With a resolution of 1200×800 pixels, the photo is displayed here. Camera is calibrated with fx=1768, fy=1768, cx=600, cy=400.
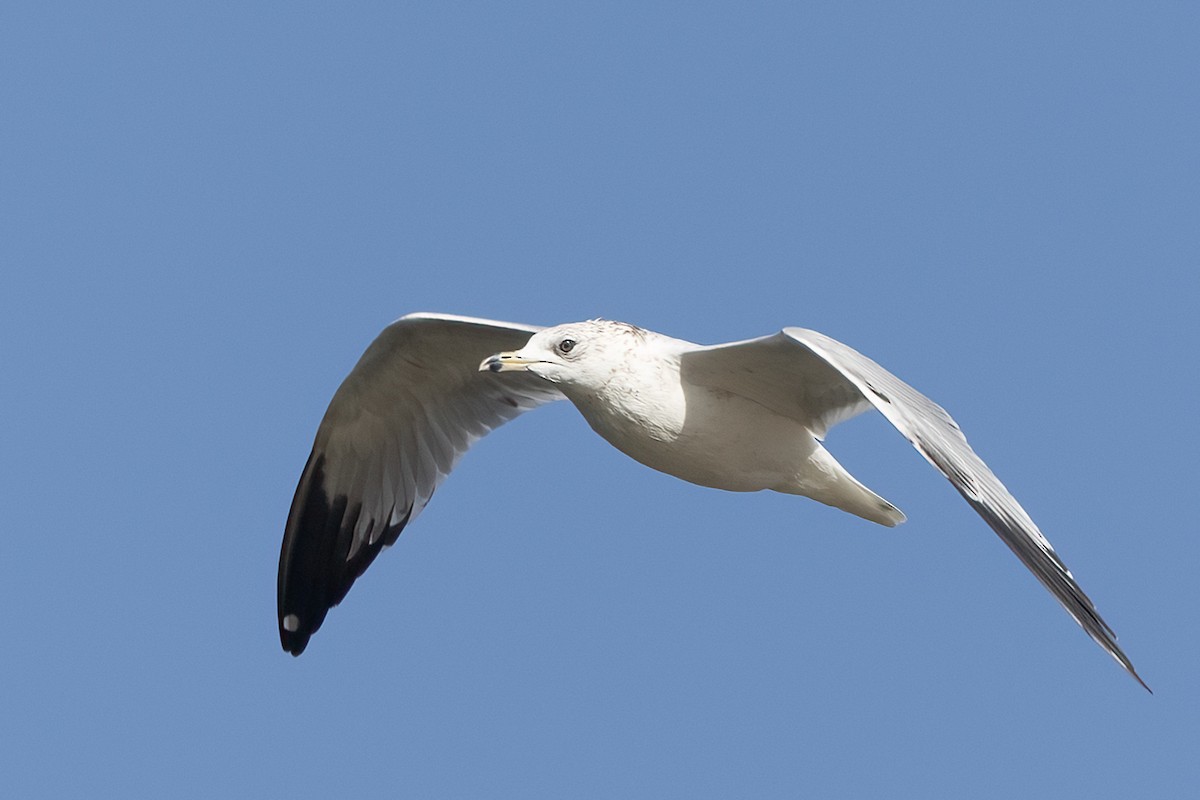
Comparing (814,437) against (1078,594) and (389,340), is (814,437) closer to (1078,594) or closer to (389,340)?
(1078,594)

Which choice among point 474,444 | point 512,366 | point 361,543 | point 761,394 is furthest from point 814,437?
point 361,543

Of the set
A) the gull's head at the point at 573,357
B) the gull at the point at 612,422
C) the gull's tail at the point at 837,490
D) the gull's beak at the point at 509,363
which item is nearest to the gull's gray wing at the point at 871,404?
the gull at the point at 612,422

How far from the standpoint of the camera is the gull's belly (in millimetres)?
8906

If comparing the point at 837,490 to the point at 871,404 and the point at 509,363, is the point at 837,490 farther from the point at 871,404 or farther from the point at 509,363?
the point at 509,363

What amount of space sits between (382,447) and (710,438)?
9.10 feet

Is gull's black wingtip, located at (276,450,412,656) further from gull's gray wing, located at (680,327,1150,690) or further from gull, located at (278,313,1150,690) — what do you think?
gull's gray wing, located at (680,327,1150,690)

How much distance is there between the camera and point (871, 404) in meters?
8.48

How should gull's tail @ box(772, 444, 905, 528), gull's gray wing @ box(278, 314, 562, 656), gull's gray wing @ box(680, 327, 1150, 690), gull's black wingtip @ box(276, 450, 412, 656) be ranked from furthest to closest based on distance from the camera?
gull's black wingtip @ box(276, 450, 412, 656)
gull's gray wing @ box(278, 314, 562, 656)
gull's tail @ box(772, 444, 905, 528)
gull's gray wing @ box(680, 327, 1150, 690)

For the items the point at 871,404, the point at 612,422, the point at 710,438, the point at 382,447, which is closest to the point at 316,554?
the point at 382,447

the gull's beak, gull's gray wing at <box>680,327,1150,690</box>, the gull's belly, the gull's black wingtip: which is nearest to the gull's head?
the gull's beak

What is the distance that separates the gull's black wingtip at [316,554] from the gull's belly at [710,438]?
259cm

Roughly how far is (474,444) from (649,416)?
7.68 ft

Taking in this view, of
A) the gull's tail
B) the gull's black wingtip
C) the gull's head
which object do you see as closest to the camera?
the gull's head

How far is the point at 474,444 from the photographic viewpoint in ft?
35.9
